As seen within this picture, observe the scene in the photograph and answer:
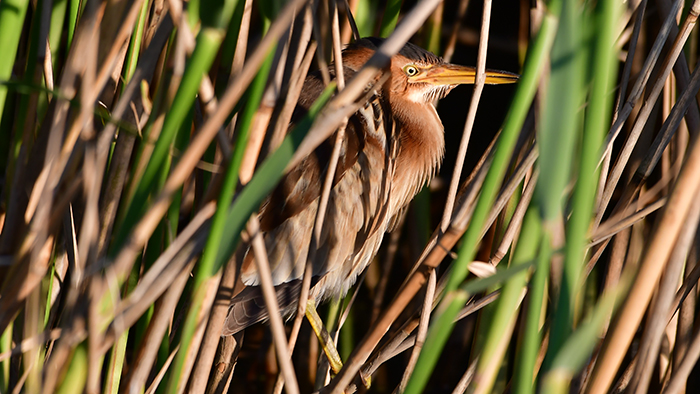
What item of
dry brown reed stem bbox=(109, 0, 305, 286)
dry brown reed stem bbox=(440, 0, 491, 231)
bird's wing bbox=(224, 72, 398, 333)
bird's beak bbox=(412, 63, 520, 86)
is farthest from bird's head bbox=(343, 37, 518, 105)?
dry brown reed stem bbox=(109, 0, 305, 286)

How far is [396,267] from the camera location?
6.83ft

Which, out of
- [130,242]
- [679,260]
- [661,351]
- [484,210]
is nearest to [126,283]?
[130,242]

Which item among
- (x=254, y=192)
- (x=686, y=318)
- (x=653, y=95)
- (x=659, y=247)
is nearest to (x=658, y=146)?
(x=653, y=95)

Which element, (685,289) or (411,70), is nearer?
(685,289)

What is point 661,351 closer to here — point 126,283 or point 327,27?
point 327,27

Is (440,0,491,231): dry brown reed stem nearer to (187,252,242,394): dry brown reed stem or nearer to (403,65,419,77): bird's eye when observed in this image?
(187,252,242,394): dry brown reed stem

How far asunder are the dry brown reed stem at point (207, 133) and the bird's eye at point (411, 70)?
100cm

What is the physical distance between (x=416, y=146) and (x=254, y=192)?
1078 mm

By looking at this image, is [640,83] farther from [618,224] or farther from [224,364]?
[224,364]

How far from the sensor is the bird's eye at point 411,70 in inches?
58.4

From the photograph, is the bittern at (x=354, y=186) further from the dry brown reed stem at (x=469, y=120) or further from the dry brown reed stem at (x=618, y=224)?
the dry brown reed stem at (x=618, y=224)

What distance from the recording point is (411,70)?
59.1 inches

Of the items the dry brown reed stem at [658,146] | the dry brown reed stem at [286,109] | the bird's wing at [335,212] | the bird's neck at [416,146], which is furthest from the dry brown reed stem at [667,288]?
the bird's neck at [416,146]

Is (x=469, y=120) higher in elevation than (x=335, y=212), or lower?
higher
